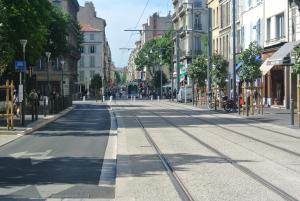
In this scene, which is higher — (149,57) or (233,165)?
(149,57)

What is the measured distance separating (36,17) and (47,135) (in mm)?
14441

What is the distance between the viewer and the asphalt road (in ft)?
37.2

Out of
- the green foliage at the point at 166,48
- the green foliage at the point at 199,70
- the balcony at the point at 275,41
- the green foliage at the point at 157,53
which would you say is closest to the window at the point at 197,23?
the green foliage at the point at 157,53

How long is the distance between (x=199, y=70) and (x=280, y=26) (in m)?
15.5

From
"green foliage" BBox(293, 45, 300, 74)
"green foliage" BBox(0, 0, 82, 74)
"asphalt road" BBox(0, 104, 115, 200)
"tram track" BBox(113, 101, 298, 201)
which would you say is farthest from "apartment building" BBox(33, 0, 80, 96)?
"tram track" BBox(113, 101, 298, 201)

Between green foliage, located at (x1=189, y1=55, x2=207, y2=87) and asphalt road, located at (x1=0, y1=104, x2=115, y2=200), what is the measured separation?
132ft

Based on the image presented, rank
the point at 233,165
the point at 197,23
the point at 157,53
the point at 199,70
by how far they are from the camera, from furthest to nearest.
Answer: the point at 157,53 < the point at 197,23 < the point at 199,70 < the point at 233,165

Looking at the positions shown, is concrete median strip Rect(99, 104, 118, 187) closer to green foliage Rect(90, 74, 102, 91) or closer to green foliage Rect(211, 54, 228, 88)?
green foliage Rect(211, 54, 228, 88)

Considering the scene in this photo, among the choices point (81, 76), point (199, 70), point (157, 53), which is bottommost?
point (199, 70)

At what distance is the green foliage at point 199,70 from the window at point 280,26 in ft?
48.5

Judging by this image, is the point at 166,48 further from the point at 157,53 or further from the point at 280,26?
the point at 280,26

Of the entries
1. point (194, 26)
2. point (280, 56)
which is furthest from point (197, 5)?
point (280, 56)

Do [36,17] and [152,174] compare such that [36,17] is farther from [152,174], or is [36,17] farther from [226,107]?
[152,174]

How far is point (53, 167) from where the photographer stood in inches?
591
